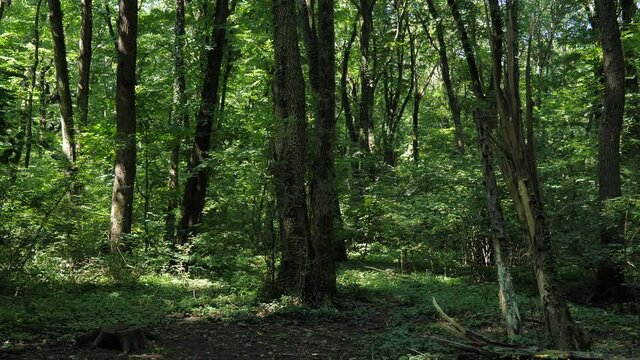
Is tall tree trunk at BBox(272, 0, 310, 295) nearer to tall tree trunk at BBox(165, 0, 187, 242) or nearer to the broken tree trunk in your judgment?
the broken tree trunk

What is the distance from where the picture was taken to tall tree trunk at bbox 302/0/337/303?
936 centimetres

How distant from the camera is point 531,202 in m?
4.97

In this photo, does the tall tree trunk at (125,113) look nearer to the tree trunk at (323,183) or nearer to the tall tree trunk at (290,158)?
the tall tree trunk at (290,158)

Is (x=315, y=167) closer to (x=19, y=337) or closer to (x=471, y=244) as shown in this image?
(x=19, y=337)

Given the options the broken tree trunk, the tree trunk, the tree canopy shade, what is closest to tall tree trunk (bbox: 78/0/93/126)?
the tree canopy shade

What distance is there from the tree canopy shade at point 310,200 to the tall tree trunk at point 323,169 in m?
0.04

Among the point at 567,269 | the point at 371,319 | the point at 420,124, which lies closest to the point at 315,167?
the point at 371,319

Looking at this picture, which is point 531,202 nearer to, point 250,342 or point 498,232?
point 498,232

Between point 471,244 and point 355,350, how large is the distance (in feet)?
26.8

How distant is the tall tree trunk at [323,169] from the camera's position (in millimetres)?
9359

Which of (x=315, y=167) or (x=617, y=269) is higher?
(x=315, y=167)

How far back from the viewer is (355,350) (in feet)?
23.5

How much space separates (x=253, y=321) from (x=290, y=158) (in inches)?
115

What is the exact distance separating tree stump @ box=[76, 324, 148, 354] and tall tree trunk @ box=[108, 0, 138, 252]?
556 cm
